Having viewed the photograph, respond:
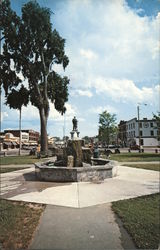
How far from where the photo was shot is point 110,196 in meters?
6.14

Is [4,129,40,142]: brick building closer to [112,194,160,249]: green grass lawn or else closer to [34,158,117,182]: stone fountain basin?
[34,158,117,182]: stone fountain basin

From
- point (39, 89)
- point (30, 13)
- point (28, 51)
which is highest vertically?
point (30, 13)

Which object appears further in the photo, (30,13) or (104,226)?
(30,13)

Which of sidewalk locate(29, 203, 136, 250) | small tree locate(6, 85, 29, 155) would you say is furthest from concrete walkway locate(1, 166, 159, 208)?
small tree locate(6, 85, 29, 155)

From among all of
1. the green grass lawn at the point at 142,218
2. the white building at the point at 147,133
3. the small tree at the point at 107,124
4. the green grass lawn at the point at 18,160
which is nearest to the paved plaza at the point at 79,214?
the green grass lawn at the point at 142,218

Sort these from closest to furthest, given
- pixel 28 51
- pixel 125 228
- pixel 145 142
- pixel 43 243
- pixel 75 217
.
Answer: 1. pixel 43 243
2. pixel 125 228
3. pixel 75 217
4. pixel 28 51
5. pixel 145 142

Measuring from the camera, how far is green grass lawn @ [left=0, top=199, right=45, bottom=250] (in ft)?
11.1

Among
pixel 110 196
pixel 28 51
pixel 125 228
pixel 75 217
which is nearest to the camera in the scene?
pixel 125 228

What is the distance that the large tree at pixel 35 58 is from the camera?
2475 centimetres

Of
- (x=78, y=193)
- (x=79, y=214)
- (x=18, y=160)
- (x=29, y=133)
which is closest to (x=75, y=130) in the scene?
(x=18, y=160)

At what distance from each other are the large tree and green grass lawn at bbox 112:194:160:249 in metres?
21.4

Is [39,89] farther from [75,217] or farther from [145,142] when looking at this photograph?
[145,142]

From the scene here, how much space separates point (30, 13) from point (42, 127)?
13.8 m

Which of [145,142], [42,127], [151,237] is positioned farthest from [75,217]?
[145,142]
